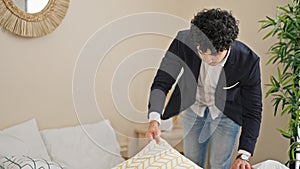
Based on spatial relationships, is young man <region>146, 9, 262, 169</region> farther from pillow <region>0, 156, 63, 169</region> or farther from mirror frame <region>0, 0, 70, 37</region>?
mirror frame <region>0, 0, 70, 37</region>

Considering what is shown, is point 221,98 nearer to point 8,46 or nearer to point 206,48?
point 206,48

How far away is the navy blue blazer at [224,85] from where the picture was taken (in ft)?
6.68

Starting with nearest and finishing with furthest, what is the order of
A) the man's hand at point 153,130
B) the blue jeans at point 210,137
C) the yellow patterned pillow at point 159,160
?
the man's hand at point 153,130 → the yellow patterned pillow at point 159,160 → the blue jeans at point 210,137

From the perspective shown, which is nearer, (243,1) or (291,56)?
(291,56)

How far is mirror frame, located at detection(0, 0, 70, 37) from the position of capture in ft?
8.91

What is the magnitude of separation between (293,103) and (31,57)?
1.69 metres

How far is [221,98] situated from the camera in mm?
2223

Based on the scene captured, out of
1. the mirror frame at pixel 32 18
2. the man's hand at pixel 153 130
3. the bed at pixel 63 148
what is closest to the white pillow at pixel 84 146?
the bed at pixel 63 148

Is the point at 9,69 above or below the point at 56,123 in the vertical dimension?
above

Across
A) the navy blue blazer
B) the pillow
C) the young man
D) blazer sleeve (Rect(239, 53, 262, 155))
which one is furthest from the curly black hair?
the pillow

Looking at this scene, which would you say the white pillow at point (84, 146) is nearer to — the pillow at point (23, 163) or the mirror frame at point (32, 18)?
the pillow at point (23, 163)

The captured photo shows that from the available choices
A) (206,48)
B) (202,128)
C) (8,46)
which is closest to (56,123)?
(8,46)

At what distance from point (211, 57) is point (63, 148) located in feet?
4.42

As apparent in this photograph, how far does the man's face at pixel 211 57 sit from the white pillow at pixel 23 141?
4.23ft
